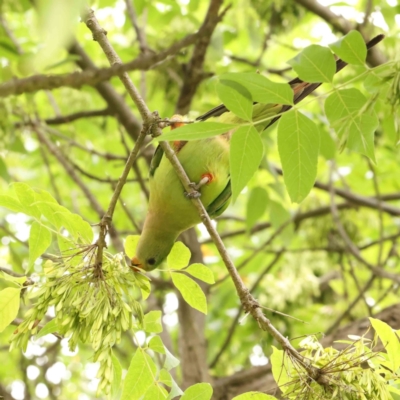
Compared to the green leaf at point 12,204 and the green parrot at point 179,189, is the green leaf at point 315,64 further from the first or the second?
the green leaf at point 12,204

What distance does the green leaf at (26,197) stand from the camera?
2033mm

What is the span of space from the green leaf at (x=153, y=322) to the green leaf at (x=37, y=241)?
471mm

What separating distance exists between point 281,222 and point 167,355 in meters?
2.01

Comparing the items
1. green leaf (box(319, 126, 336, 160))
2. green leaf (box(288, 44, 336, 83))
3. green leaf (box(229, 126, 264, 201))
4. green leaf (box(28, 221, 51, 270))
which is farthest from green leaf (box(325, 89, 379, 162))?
green leaf (box(319, 126, 336, 160))

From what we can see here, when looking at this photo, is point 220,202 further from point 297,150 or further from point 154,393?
point 154,393

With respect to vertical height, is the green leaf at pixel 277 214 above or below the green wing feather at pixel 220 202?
below

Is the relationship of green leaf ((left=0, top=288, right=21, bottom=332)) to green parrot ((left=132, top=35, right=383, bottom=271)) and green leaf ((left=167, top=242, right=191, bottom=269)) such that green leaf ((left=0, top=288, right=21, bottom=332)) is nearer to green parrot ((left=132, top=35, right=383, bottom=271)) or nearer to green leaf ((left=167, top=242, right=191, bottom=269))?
green leaf ((left=167, top=242, right=191, bottom=269))

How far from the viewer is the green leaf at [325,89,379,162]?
6.59 ft

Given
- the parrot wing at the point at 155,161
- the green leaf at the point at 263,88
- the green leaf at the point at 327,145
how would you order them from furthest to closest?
the green leaf at the point at 327,145 → the parrot wing at the point at 155,161 → the green leaf at the point at 263,88

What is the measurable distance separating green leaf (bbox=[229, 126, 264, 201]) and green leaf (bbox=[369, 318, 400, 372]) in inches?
25.1

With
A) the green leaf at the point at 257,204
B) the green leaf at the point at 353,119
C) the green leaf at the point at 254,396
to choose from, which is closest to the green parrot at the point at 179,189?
the green leaf at the point at 353,119

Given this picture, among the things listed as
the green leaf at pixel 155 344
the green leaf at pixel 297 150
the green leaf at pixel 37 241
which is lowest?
the green leaf at pixel 155 344

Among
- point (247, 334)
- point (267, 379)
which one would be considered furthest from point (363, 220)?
point (267, 379)

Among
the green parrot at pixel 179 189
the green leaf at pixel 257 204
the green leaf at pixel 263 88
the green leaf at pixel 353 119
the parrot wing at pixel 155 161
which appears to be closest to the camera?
the green leaf at pixel 263 88
